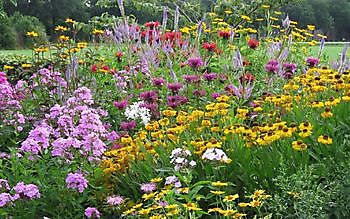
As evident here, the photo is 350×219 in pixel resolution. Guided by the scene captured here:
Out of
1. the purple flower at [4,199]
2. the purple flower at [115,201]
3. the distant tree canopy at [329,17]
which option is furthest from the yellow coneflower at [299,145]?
the distant tree canopy at [329,17]

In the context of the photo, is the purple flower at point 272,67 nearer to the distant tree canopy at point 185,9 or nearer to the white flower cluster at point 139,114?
the white flower cluster at point 139,114

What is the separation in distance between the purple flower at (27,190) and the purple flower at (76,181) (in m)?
0.17

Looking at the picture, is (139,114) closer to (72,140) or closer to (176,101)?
(176,101)

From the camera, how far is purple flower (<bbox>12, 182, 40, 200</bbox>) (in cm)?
303

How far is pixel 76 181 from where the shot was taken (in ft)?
10.2

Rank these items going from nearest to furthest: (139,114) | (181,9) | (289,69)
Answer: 1. (139,114)
2. (289,69)
3. (181,9)

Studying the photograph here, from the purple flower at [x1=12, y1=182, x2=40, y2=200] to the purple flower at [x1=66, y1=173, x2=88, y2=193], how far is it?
0.56 ft

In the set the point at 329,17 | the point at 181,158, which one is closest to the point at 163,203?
the point at 181,158

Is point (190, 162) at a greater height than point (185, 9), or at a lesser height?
greater

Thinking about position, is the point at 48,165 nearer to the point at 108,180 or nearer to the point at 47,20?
the point at 108,180

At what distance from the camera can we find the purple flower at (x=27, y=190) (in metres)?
3.03

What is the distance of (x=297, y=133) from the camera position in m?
3.32

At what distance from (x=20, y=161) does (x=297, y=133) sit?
1.66m

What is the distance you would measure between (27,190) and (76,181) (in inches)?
9.9
